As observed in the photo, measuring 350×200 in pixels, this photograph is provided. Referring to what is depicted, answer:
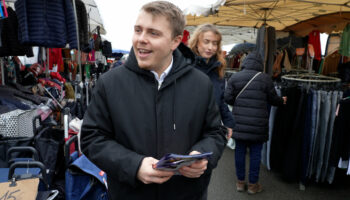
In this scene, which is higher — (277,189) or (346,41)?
(346,41)

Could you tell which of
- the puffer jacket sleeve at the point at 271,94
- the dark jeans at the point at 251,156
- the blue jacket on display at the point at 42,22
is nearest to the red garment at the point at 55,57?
the blue jacket on display at the point at 42,22

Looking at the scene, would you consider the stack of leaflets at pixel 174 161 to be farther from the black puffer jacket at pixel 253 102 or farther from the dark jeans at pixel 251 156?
the dark jeans at pixel 251 156

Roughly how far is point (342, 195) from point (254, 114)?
171cm

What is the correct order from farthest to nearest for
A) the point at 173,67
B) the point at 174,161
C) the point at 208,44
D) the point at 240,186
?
the point at 240,186
the point at 208,44
the point at 173,67
the point at 174,161

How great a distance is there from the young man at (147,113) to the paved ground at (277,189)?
221 cm

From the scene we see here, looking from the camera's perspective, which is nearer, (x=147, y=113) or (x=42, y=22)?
(x=147, y=113)

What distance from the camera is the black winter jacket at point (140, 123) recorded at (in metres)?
1.28

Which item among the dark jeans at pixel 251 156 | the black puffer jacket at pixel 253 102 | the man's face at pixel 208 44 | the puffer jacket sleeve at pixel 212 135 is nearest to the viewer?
the puffer jacket sleeve at pixel 212 135

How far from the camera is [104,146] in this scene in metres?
1.25

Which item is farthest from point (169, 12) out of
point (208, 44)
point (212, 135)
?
point (208, 44)

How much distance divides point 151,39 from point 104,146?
59cm

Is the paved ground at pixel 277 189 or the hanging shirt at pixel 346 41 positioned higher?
the hanging shirt at pixel 346 41

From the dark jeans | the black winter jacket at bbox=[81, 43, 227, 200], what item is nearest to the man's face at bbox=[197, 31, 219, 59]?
the black winter jacket at bbox=[81, 43, 227, 200]

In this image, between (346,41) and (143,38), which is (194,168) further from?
(346,41)
